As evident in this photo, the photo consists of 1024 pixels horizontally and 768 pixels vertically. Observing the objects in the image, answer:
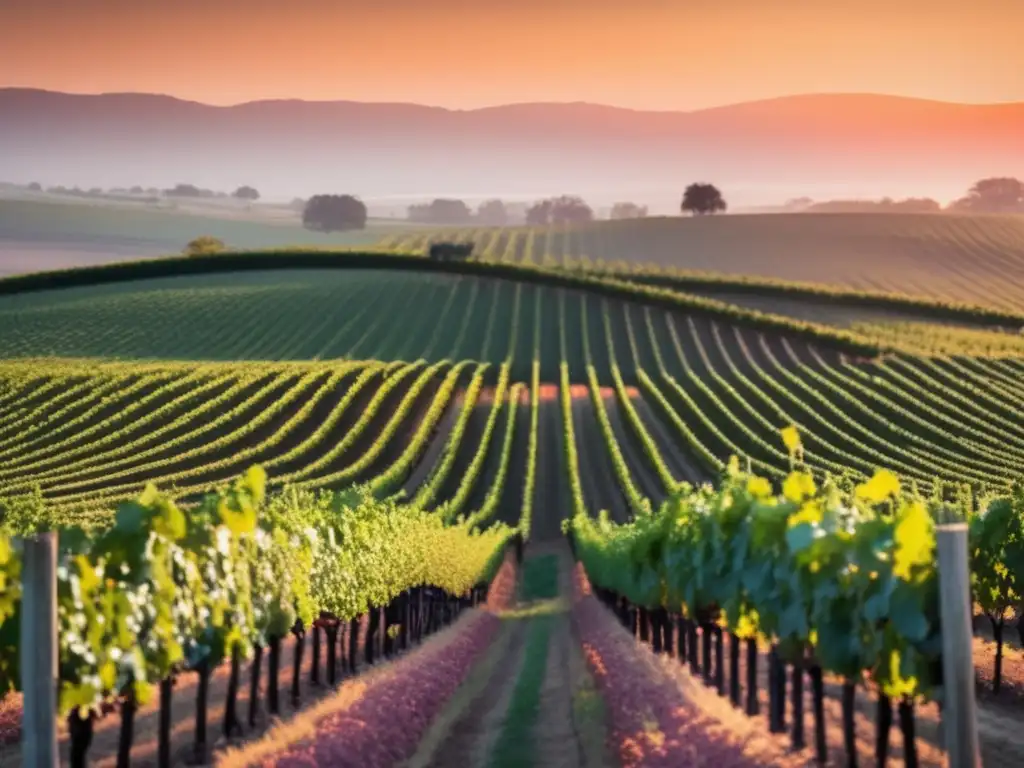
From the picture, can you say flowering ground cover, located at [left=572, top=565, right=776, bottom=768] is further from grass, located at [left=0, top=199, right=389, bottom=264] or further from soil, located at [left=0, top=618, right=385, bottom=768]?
grass, located at [left=0, top=199, right=389, bottom=264]

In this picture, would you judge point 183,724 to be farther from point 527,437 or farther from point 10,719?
point 527,437

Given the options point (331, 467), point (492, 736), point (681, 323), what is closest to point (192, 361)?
point (331, 467)

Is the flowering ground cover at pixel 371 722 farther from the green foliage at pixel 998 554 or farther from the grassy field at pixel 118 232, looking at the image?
the grassy field at pixel 118 232

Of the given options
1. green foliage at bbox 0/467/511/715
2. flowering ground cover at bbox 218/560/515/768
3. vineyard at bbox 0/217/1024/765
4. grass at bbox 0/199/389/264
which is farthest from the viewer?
grass at bbox 0/199/389/264

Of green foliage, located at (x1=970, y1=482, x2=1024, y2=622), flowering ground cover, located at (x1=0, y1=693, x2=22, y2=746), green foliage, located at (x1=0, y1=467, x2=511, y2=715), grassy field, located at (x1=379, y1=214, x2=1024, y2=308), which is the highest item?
grassy field, located at (x1=379, y1=214, x2=1024, y2=308)

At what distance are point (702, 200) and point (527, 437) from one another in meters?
113

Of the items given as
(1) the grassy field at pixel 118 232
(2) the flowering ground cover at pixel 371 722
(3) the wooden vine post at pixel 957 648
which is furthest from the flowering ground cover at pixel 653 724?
(1) the grassy field at pixel 118 232

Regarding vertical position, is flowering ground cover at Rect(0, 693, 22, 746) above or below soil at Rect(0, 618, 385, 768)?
above

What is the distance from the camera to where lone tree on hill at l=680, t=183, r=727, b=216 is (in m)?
182

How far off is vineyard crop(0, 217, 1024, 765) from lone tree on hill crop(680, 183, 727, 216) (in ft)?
156

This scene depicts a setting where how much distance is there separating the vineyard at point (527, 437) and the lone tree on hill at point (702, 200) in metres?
47.4

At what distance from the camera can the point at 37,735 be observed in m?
10.1

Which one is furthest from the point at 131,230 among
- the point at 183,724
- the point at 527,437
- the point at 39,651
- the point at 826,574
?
the point at 39,651

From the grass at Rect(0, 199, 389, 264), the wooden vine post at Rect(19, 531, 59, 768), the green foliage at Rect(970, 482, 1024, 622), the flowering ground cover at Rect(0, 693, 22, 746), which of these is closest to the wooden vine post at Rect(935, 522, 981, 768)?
the wooden vine post at Rect(19, 531, 59, 768)
